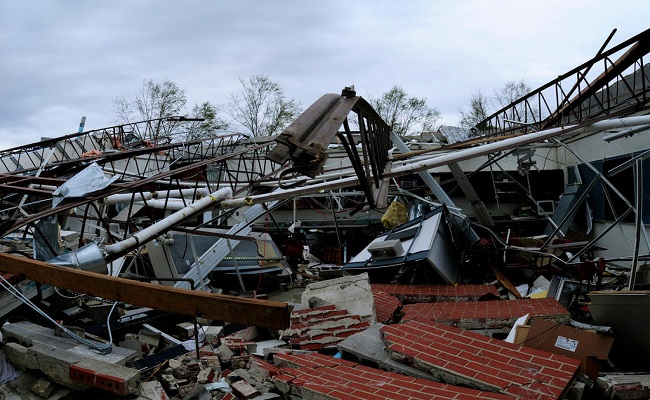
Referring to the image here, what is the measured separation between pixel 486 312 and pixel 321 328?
7.84ft

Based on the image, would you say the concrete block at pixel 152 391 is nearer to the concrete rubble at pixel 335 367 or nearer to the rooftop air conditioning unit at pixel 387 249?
the concrete rubble at pixel 335 367

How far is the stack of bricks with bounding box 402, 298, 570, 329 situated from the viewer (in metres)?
5.89

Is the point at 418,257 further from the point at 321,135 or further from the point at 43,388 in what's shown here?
the point at 321,135

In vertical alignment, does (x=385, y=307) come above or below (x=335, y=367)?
below

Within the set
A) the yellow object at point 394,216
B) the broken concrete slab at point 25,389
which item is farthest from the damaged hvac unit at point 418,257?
the broken concrete slab at point 25,389

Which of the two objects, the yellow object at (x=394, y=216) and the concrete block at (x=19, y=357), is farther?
the yellow object at (x=394, y=216)

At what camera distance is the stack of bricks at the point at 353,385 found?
3545 millimetres

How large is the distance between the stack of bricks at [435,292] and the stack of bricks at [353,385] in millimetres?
3286

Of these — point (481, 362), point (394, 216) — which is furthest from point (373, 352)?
point (394, 216)

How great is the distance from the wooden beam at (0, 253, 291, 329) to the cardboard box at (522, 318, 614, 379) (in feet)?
11.1

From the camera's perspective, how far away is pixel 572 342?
4.66 meters

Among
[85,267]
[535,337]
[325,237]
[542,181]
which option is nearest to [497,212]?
[542,181]

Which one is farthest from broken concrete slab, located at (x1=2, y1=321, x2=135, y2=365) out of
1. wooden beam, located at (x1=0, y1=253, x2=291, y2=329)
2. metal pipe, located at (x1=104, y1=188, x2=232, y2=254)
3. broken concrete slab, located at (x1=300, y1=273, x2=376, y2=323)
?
broken concrete slab, located at (x1=300, y1=273, x2=376, y2=323)

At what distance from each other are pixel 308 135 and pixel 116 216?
13334mm
